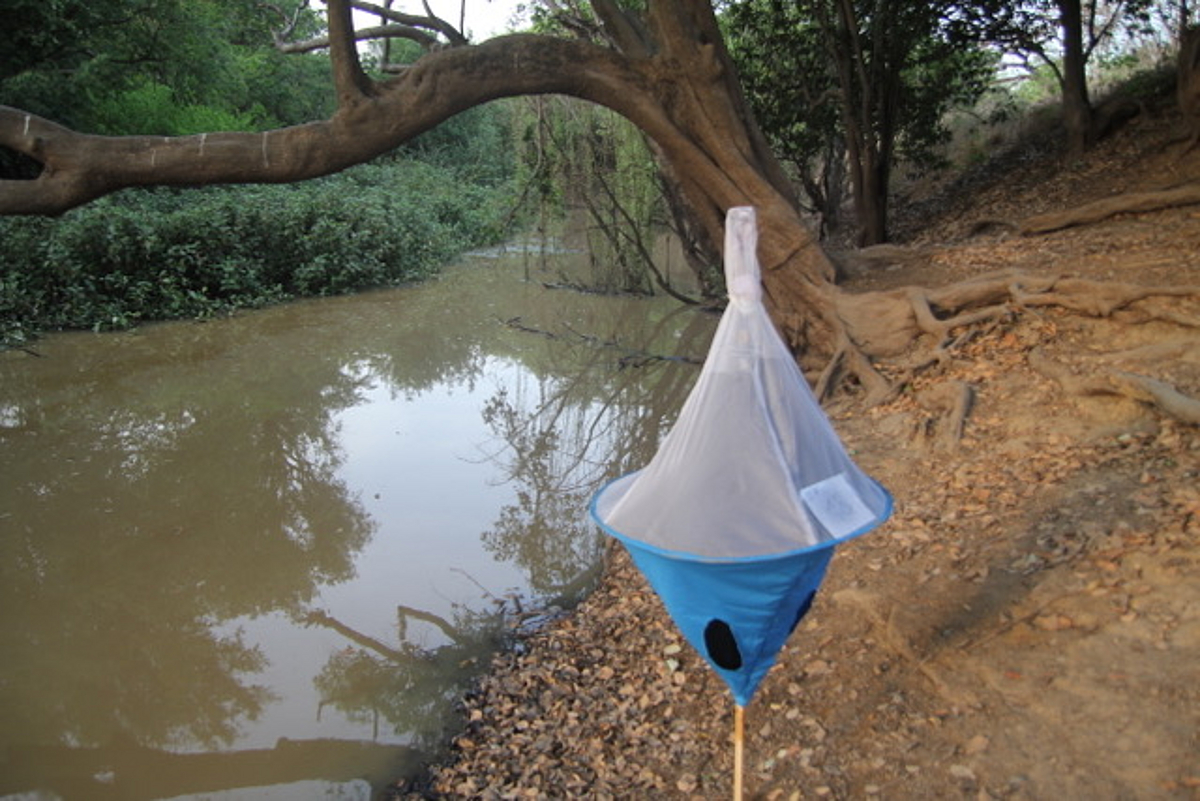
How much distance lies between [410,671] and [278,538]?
2.14 m

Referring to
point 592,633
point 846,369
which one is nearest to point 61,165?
point 592,633

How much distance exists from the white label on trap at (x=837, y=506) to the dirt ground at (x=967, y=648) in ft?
3.28

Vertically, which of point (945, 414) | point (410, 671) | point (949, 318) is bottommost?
point (410, 671)

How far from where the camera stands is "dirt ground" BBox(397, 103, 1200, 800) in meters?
2.82

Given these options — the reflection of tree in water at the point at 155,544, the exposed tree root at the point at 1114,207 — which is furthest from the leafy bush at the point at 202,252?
the exposed tree root at the point at 1114,207

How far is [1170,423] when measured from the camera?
4195mm

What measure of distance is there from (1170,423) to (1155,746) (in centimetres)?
211

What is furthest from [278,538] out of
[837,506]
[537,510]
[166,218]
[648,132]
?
[166,218]

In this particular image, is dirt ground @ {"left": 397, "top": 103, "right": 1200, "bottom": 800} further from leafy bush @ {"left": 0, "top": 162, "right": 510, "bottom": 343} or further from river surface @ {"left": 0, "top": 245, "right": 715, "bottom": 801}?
leafy bush @ {"left": 0, "top": 162, "right": 510, "bottom": 343}

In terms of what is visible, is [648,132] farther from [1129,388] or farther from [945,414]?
[1129,388]

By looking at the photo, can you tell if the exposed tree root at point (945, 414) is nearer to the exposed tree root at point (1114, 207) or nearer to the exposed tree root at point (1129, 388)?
the exposed tree root at point (1129, 388)

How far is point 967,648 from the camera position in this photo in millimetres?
3248

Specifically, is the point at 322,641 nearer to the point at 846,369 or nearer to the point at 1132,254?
the point at 846,369

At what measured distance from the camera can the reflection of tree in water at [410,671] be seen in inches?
165
